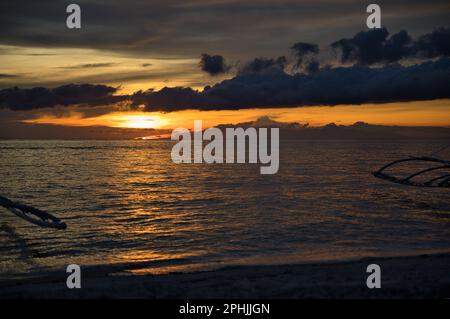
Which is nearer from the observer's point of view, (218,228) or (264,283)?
(264,283)

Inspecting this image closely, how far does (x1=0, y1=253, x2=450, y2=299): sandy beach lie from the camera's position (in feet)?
29.1

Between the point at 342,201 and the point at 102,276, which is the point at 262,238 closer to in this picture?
the point at 102,276

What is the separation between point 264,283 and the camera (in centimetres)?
973

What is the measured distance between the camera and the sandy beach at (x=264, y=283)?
886cm

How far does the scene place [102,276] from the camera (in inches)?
445

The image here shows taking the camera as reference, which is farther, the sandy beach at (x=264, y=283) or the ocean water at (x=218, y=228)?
the ocean water at (x=218, y=228)

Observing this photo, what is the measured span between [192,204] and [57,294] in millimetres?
18092

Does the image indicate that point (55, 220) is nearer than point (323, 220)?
Yes

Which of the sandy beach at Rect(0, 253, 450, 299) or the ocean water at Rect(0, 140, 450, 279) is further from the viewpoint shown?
the ocean water at Rect(0, 140, 450, 279)

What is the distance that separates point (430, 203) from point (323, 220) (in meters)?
9.49
